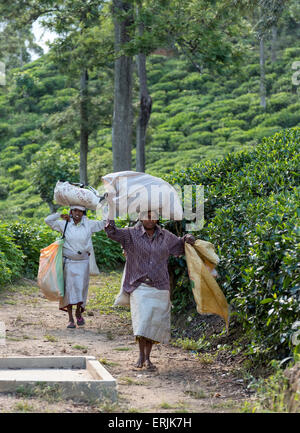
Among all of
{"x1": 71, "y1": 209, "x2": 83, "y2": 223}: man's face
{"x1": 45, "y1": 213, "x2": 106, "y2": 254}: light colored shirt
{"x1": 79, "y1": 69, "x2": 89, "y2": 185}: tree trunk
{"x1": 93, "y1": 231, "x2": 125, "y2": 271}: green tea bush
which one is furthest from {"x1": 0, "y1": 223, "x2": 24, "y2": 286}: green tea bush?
{"x1": 79, "y1": 69, "x2": 89, "y2": 185}: tree trunk

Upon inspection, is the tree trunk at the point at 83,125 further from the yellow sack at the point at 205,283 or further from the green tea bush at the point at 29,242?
the yellow sack at the point at 205,283

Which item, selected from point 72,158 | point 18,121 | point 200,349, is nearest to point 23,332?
point 200,349

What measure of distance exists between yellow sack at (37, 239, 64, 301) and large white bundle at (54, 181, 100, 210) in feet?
1.82

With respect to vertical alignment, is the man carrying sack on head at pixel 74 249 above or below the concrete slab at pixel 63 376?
above

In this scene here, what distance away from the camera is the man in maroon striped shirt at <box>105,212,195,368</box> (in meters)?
6.52

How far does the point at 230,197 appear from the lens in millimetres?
8305

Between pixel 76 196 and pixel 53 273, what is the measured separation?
1042mm

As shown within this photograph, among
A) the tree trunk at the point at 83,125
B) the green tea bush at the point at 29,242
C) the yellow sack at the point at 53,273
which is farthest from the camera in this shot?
the tree trunk at the point at 83,125

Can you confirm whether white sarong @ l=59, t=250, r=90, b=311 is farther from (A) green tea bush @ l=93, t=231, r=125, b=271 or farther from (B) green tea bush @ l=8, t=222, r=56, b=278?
(A) green tea bush @ l=93, t=231, r=125, b=271

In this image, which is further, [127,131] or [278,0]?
[127,131]

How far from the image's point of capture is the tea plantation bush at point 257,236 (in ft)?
18.3

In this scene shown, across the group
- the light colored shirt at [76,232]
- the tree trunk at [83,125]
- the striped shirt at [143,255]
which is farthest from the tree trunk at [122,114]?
the striped shirt at [143,255]
